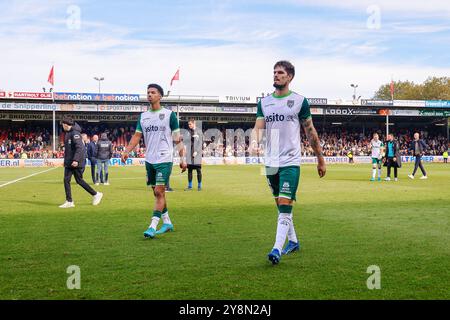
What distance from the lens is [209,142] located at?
57.2 metres

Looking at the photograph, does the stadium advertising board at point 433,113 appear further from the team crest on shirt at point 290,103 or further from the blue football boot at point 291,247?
the team crest on shirt at point 290,103

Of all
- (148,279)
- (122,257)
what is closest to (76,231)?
(122,257)

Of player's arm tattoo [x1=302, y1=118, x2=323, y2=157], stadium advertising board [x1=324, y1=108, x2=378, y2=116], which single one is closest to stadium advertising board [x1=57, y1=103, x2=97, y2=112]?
stadium advertising board [x1=324, y1=108, x2=378, y2=116]

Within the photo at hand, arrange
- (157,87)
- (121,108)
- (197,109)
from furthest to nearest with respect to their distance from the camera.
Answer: (197,109), (121,108), (157,87)

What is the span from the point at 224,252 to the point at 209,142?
5090 cm

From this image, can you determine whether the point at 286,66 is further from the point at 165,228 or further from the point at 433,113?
the point at 433,113

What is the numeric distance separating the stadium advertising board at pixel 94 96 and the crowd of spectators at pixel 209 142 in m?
4.93

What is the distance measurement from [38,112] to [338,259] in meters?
51.3

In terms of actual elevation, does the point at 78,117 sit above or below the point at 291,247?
above

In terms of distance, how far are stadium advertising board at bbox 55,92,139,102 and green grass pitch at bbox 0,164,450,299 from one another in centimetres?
4115

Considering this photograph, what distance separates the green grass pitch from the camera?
15.6ft

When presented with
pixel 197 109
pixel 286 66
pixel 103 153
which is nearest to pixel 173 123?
pixel 286 66

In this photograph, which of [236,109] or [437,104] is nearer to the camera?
[236,109]

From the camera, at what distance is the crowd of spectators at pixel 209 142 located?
162 ft
